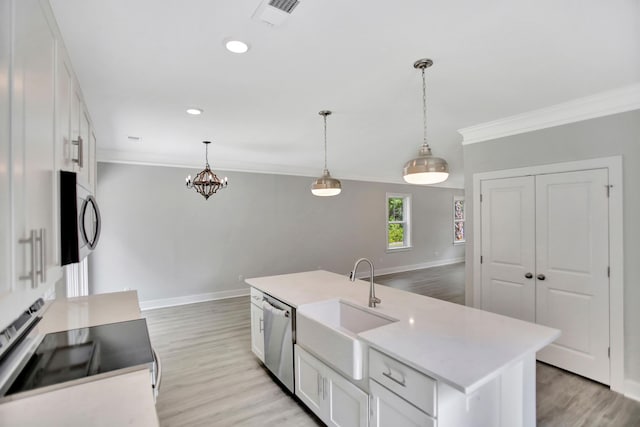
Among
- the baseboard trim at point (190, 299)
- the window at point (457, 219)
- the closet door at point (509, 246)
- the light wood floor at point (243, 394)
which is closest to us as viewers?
the light wood floor at point (243, 394)

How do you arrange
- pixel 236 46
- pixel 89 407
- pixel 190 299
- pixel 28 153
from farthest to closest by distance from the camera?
1. pixel 190 299
2. pixel 236 46
3. pixel 89 407
4. pixel 28 153

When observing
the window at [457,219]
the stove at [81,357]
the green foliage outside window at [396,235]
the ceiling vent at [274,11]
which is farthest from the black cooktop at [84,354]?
the window at [457,219]

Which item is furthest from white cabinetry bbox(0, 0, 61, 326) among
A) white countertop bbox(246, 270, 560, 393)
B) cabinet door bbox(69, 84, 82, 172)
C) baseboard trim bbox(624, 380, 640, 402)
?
baseboard trim bbox(624, 380, 640, 402)

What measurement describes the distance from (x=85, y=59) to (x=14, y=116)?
5.04 ft

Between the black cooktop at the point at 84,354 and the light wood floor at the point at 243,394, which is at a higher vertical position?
the black cooktop at the point at 84,354

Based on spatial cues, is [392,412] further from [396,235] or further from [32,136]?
[396,235]

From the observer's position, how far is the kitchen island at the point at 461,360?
4.35 feet

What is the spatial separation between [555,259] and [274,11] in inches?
128

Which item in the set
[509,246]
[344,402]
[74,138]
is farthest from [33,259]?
[509,246]

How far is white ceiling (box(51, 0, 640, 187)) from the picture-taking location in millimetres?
1560

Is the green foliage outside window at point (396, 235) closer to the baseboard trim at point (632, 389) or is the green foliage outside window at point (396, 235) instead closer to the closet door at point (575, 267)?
the closet door at point (575, 267)

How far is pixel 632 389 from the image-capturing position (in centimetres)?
252

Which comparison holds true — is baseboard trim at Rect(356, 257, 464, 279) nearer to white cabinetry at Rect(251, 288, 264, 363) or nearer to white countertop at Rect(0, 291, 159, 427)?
white cabinetry at Rect(251, 288, 264, 363)

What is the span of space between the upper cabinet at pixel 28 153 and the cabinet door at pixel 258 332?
194 cm
